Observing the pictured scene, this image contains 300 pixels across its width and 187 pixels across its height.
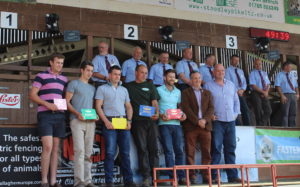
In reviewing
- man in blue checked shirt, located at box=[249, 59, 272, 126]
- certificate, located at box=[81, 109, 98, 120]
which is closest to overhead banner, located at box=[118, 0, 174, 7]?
man in blue checked shirt, located at box=[249, 59, 272, 126]

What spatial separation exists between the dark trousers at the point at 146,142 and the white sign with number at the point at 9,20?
9.17 ft

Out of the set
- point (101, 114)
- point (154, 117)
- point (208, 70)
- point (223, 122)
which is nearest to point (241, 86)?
point (208, 70)

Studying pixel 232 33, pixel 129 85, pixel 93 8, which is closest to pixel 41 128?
pixel 129 85

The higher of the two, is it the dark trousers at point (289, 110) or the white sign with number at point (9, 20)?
the white sign with number at point (9, 20)

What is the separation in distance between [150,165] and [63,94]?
157 centimetres

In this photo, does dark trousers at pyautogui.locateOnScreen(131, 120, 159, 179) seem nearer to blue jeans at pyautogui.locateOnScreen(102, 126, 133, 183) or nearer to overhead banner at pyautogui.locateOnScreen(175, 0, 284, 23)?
blue jeans at pyautogui.locateOnScreen(102, 126, 133, 183)

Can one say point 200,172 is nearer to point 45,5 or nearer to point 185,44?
point 185,44

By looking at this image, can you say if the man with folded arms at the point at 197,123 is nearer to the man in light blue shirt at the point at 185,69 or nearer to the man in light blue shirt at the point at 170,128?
the man in light blue shirt at the point at 170,128

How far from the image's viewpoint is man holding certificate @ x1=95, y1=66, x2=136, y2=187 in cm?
578

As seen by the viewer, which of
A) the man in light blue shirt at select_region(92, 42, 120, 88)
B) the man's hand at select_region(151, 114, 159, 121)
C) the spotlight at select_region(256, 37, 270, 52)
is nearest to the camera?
the man's hand at select_region(151, 114, 159, 121)

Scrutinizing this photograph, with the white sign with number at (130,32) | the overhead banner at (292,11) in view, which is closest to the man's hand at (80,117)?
the white sign with number at (130,32)

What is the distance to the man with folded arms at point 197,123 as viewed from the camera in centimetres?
643

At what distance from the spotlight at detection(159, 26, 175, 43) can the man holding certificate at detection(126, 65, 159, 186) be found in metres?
2.23

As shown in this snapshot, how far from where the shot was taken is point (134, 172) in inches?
249
